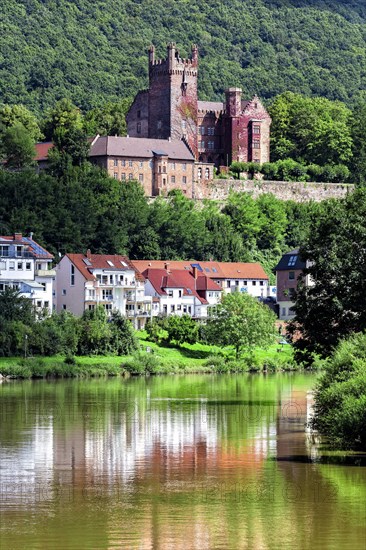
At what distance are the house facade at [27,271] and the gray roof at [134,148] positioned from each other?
84.2ft

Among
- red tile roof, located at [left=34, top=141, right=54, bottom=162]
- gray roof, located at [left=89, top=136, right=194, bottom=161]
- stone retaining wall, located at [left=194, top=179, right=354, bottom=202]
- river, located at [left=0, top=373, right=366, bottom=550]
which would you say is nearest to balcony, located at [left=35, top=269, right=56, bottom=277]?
gray roof, located at [left=89, top=136, right=194, bottom=161]

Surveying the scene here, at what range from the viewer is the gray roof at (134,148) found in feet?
422

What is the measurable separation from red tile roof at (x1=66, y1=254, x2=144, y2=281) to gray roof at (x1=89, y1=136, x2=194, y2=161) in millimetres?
19180

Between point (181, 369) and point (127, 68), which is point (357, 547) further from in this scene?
point (127, 68)

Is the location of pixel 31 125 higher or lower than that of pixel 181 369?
higher

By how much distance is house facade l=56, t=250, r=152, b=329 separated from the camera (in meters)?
105

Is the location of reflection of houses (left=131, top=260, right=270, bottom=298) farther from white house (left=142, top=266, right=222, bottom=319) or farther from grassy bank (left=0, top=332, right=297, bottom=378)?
grassy bank (left=0, top=332, right=297, bottom=378)

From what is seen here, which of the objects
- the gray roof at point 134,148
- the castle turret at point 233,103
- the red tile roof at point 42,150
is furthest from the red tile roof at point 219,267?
the castle turret at point 233,103

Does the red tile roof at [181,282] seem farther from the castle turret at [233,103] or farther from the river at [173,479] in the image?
the river at [173,479]

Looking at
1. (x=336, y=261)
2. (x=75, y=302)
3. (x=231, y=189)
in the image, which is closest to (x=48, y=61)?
(x=231, y=189)

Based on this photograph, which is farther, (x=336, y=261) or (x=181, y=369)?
(x=181, y=369)

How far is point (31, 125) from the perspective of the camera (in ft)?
458

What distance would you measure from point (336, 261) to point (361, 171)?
89460 mm

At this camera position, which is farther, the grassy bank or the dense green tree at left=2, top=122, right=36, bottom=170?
the dense green tree at left=2, top=122, right=36, bottom=170
